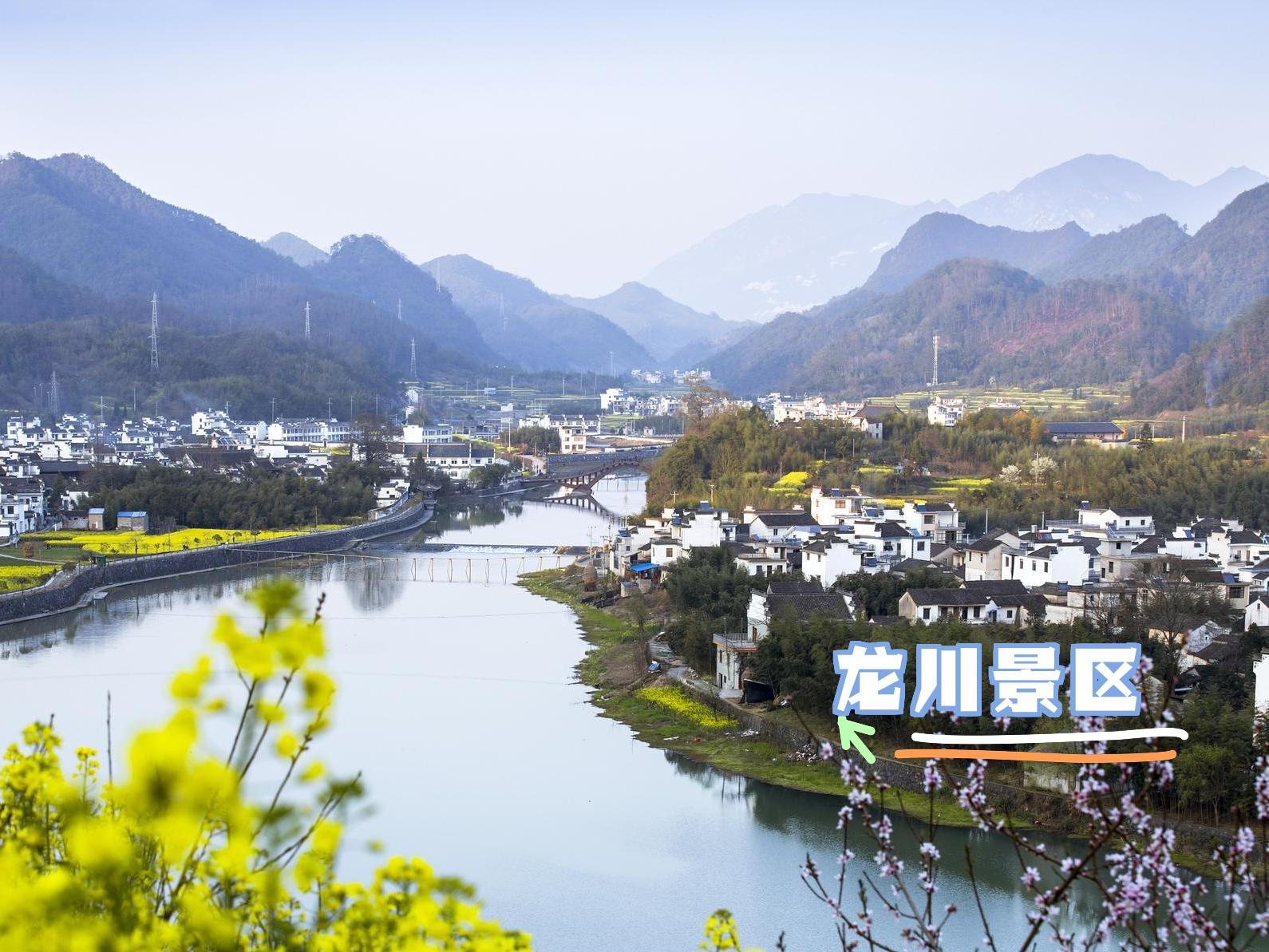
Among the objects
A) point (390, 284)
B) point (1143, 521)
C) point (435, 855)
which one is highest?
point (390, 284)

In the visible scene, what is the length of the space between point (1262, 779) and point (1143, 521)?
11.8 m

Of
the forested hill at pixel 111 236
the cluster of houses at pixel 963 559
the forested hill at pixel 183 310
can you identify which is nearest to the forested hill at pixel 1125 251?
the forested hill at pixel 183 310

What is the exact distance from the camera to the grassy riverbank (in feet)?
22.7

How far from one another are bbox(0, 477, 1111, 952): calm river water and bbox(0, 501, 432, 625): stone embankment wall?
28 cm

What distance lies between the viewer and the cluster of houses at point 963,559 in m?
8.82

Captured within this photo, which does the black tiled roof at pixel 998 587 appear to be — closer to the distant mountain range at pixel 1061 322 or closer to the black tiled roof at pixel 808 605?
the black tiled roof at pixel 808 605

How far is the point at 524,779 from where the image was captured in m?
6.97

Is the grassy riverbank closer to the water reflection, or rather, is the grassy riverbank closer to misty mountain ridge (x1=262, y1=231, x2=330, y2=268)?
the water reflection

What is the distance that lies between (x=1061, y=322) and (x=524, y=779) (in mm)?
37210

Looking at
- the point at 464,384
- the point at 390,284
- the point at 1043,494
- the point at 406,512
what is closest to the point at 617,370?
the point at 390,284

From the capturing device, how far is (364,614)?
471 inches

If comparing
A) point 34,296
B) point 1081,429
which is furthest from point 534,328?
point 1081,429

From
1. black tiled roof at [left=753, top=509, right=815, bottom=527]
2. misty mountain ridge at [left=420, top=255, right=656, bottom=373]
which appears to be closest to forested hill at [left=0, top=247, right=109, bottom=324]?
misty mountain ridge at [left=420, top=255, right=656, bottom=373]

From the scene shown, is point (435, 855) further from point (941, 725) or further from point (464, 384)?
point (464, 384)
